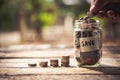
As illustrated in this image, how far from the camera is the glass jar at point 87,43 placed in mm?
1521

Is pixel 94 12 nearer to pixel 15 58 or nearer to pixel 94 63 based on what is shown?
pixel 94 63

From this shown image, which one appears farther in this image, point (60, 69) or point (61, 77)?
point (60, 69)

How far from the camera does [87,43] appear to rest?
59.6 inches

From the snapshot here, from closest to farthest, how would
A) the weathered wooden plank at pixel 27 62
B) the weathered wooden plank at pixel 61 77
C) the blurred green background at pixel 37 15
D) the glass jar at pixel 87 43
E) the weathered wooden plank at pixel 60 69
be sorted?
the weathered wooden plank at pixel 61 77, the weathered wooden plank at pixel 60 69, the glass jar at pixel 87 43, the weathered wooden plank at pixel 27 62, the blurred green background at pixel 37 15

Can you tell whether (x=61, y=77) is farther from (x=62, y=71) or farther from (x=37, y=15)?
(x=37, y=15)

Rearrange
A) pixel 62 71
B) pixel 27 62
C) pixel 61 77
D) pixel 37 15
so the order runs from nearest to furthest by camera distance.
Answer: pixel 61 77 < pixel 62 71 < pixel 27 62 < pixel 37 15

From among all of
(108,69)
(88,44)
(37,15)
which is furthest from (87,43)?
(37,15)

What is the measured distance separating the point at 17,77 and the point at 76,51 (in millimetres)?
348

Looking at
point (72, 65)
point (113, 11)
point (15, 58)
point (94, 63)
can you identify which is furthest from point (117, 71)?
point (15, 58)

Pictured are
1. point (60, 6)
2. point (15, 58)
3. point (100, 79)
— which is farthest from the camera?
point (60, 6)

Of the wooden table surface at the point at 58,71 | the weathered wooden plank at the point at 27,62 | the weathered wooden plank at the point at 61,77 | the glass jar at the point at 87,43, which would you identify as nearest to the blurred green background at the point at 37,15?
the weathered wooden plank at the point at 27,62

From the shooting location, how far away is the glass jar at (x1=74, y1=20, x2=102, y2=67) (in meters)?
Result: 1.52

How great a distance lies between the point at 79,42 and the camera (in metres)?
1.54

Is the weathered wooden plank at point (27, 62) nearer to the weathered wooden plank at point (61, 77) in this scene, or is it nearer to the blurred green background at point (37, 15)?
the weathered wooden plank at point (61, 77)
